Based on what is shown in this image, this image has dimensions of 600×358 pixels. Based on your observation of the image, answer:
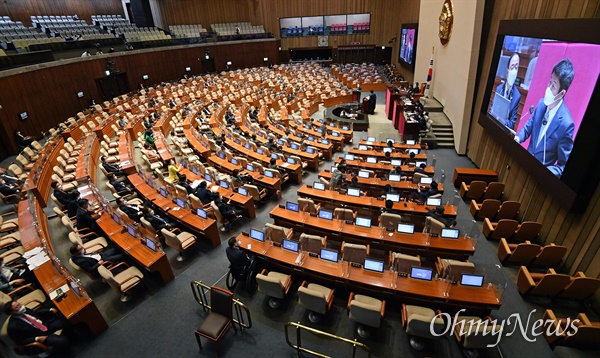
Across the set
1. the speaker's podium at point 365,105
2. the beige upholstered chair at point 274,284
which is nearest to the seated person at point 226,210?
the beige upholstered chair at point 274,284

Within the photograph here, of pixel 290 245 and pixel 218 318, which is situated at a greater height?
pixel 290 245

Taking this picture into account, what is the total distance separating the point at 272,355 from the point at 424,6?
22.5m

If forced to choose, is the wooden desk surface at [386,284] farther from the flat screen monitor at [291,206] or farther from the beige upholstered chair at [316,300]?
the flat screen monitor at [291,206]

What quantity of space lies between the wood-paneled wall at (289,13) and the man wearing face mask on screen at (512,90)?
2541 centimetres

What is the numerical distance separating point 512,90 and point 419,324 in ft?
25.1

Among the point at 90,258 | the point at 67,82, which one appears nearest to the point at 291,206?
the point at 90,258

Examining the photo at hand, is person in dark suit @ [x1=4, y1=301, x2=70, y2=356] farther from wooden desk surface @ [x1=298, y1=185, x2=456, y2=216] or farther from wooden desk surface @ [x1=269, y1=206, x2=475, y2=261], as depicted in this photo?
wooden desk surface @ [x1=298, y1=185, x2=456, y2=216]

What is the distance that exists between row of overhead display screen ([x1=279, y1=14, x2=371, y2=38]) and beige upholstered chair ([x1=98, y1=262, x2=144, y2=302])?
112 ft

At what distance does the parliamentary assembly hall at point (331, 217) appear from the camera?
5184 mm

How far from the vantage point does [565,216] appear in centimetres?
670

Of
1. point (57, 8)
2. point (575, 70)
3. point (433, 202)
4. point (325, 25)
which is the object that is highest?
point (57, 8)

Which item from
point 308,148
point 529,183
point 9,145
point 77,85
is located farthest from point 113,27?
point 529,183

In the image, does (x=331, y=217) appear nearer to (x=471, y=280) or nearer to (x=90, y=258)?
(x=471, y=280)

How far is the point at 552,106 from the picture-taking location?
672cm
